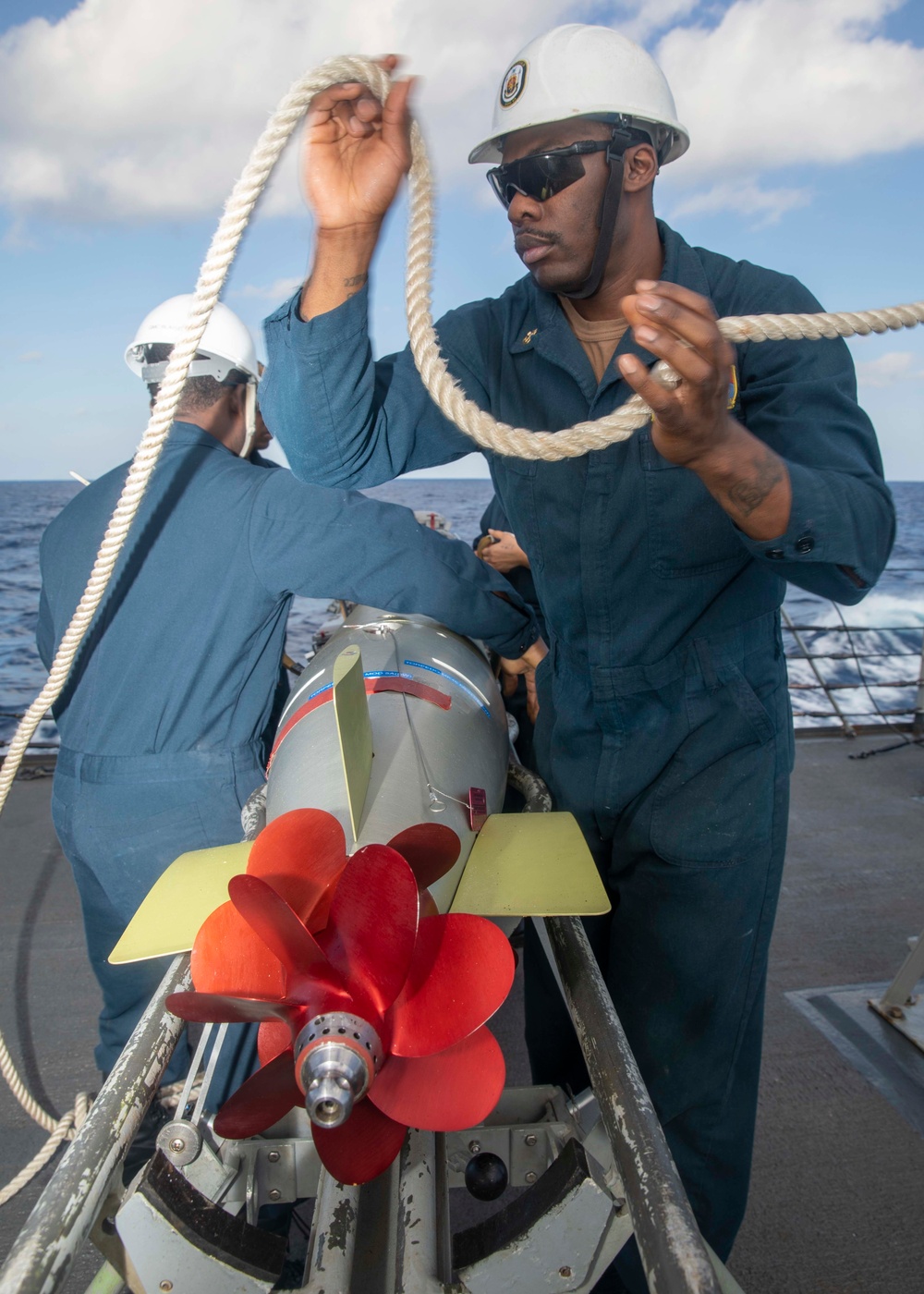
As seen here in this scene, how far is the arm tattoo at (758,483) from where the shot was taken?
1066 millimetres

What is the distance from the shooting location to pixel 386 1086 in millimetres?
900

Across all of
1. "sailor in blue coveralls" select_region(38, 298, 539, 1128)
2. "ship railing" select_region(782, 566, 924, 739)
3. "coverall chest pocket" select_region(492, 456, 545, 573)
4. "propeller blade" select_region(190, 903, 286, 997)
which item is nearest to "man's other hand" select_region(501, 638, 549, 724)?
"sailor in blue coveralls" select_region(38, 298, 539, 1128)

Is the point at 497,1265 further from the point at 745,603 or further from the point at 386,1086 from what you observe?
the point at 745,603

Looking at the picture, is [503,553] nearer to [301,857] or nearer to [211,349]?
[211,349]

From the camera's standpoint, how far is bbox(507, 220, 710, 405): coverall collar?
1537mm

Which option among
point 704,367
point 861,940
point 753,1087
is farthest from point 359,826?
point 861,940

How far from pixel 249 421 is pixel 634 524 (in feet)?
4.32

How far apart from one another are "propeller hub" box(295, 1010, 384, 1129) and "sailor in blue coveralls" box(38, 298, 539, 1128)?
45.3 inches

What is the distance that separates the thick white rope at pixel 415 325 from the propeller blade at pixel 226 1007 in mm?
695

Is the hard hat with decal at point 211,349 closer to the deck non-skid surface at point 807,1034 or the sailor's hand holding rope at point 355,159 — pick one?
the sailor's hand holding rope at point 355,159

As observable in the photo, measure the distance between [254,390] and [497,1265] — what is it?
2148 mm

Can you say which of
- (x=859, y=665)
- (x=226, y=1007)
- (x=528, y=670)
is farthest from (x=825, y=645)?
(x=226, y=1007)

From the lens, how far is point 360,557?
1.94 meters

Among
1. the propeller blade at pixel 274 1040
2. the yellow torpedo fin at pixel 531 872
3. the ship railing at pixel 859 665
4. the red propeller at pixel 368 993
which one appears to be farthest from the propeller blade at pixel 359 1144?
the ship railing at pixel 859 665
